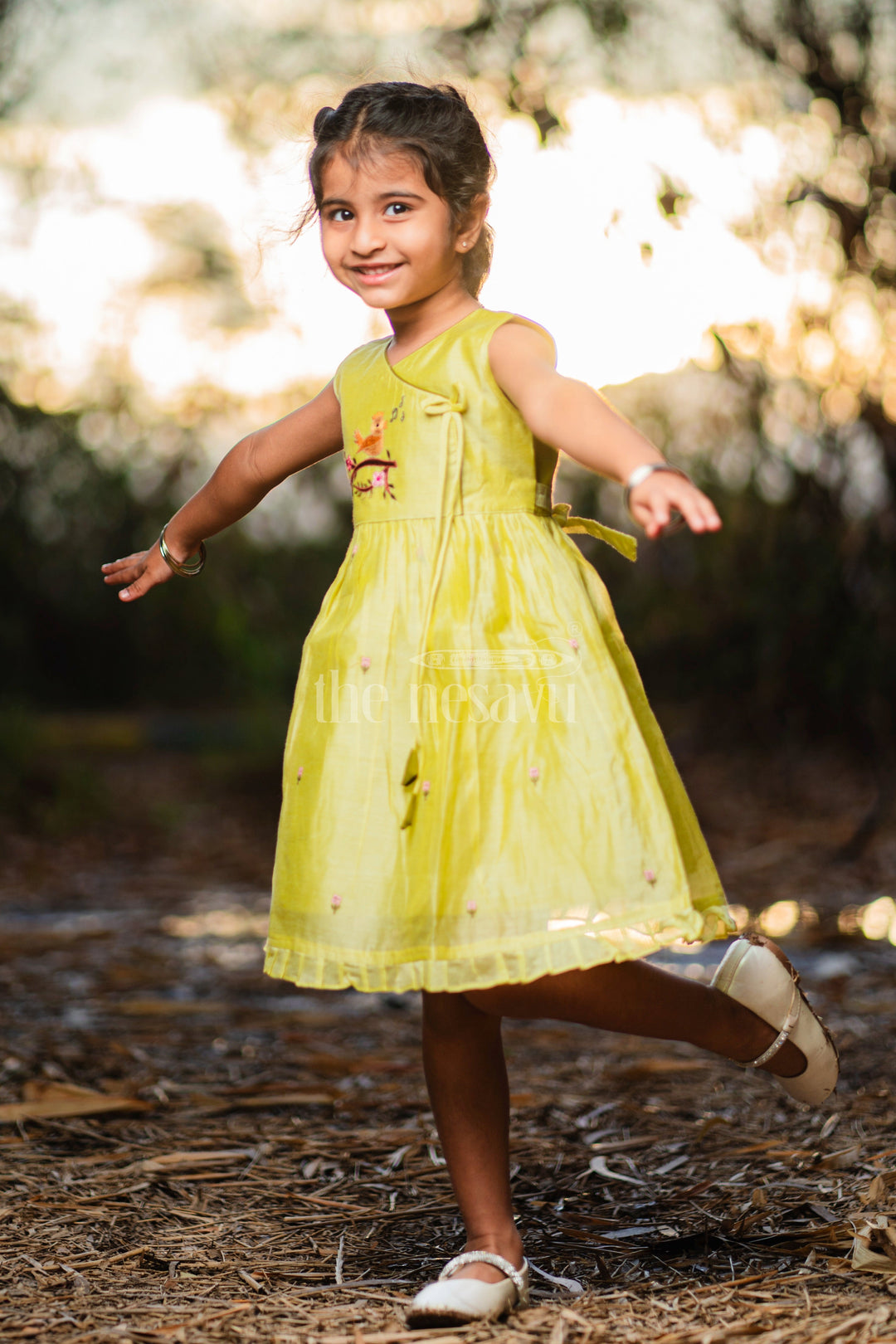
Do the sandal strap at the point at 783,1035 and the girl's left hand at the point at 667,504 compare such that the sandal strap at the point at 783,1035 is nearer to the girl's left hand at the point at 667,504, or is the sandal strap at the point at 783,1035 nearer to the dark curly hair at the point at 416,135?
the girl's left hand at the point at 667,504

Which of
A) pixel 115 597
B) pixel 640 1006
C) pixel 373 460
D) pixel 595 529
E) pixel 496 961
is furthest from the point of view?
pixel 115 597

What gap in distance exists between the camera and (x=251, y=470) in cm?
194

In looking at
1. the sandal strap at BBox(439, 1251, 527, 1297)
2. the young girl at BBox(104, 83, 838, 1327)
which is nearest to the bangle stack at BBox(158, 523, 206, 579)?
the young girl at BBox(104, 83, 838, 1327)

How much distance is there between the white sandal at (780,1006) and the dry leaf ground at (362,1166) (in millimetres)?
163

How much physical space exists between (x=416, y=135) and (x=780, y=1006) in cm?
127

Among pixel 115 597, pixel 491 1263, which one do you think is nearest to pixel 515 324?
pixel 491 1263

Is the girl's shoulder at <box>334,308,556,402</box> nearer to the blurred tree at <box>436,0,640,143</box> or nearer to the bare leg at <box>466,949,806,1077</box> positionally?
the bare leg at <box>466,949,806,1077</box>

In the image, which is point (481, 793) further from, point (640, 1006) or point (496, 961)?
point (640, 1006)

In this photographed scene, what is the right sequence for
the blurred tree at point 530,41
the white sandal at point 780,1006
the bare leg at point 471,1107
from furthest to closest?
the blurred tree at point 530,41, the white sandal at point 780,1006, the bare leg at point 471,1107

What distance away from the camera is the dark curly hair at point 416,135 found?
5.50 ft

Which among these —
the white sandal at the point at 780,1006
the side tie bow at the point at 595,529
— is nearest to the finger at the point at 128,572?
the side tie bow at the point at 595,529

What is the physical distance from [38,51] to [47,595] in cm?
353

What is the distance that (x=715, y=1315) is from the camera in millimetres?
1505

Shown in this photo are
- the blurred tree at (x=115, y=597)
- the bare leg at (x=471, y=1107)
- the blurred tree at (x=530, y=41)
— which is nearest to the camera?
the bare leg at (x=471, y=1107)
